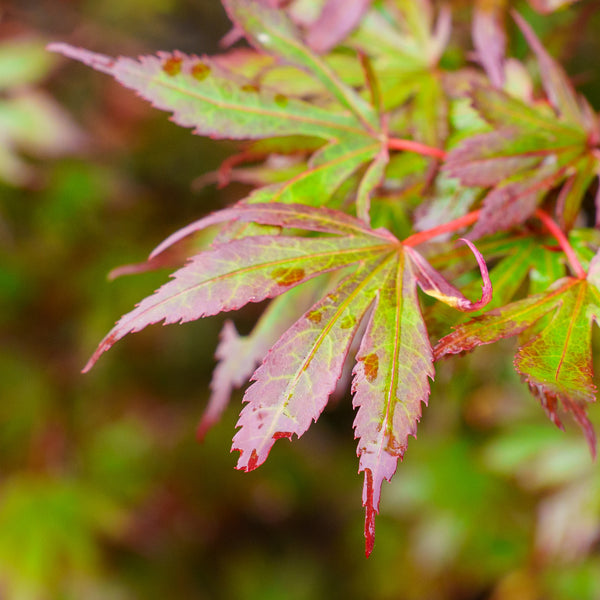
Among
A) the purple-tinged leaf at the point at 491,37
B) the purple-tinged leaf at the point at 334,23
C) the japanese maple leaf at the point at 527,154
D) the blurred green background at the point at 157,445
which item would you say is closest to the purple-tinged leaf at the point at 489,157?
the japanese maple leaf at the point at 527,154

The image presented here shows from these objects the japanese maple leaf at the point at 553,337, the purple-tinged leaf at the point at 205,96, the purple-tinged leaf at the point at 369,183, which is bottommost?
Result: the japanese maple leaf at the point at 553,337

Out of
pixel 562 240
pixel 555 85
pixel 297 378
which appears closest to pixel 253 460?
pixel 297 378

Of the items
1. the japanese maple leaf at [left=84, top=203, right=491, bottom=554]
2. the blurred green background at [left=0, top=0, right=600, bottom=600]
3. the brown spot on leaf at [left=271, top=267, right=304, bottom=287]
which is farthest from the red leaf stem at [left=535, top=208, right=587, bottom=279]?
the blurred green background at [left=0, top=0, right=600, bottom=600]

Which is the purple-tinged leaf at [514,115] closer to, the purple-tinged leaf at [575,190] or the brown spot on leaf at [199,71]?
the purple-tinged leaf at [575,190]

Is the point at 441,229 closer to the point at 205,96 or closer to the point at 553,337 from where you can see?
the point at 553,337

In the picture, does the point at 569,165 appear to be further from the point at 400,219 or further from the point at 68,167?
the point at 68,167
